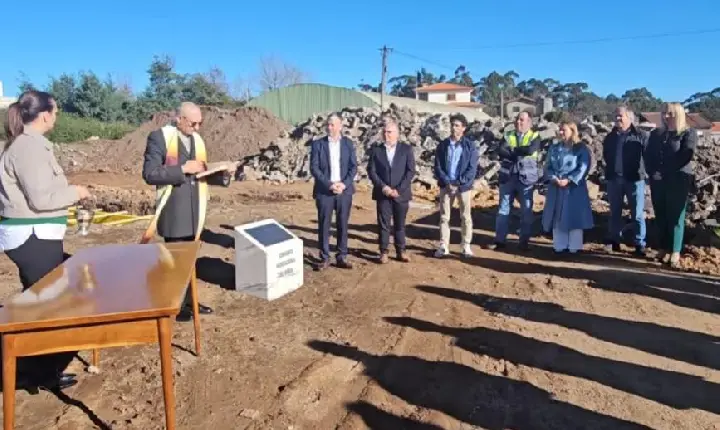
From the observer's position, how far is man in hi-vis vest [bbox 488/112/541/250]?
26.0ft

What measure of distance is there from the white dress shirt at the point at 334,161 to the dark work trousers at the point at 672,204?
3.81 meters

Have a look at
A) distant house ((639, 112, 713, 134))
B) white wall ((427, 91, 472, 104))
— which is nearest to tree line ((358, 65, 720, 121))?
white wall ((427, 91, 472, 104))

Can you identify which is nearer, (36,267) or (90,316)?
(90,316)

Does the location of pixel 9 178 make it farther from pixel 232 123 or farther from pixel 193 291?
pixel 232 123

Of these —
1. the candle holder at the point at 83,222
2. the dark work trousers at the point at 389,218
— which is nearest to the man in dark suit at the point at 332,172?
the dark work trousers at the point at 389,218

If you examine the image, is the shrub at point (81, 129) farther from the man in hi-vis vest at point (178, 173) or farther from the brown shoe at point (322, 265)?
the man in hi-vis vest at point (178, 173)

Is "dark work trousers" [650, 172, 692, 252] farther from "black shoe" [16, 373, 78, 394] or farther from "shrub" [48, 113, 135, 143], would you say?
"shrub" [48, 113, 135, 143]

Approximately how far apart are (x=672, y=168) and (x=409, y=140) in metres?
12.8

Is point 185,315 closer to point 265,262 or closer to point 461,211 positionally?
point 265,262

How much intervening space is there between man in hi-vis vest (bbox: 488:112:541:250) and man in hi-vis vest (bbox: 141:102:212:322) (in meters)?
4.24

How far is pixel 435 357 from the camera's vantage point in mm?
4613

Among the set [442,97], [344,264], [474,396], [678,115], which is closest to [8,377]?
[474,396]

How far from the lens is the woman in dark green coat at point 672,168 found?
7102 mm

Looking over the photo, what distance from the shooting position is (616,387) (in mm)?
4031
